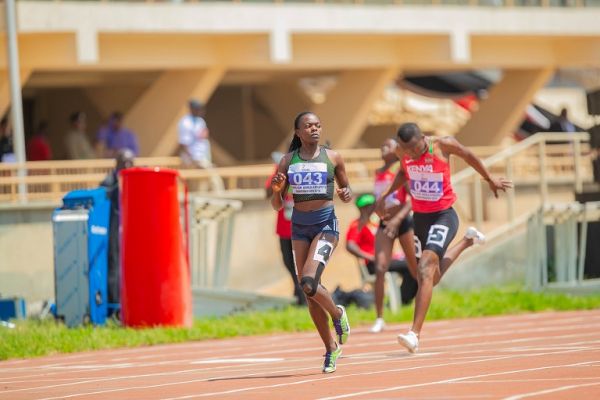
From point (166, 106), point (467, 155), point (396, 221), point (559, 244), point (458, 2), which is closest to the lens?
point (467, 155)

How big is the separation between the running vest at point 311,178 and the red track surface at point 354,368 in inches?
51.9

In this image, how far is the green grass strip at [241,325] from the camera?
49.9ft

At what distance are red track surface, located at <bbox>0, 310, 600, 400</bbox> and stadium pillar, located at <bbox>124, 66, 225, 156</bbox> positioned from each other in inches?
591

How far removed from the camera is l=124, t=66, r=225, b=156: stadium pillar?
30.8 metres

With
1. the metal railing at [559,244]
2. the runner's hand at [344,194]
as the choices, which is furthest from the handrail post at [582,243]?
the runner's hand at [344,194]

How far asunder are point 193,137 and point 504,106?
1253 centimetres

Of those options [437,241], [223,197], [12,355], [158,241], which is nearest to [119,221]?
[158,241]

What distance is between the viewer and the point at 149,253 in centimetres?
1638

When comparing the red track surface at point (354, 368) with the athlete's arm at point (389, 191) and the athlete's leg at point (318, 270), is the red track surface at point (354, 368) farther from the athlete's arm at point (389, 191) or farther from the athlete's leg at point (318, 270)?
the athlete's arm at point (389, 191)

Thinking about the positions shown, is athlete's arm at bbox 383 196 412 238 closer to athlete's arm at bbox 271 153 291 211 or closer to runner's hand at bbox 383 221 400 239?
runner's hand at bbox 383 221 400 239

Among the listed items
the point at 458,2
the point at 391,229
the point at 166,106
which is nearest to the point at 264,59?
the point at 166,106

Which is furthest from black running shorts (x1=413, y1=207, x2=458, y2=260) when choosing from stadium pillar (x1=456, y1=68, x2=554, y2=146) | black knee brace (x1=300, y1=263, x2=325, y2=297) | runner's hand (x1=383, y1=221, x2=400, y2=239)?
stadium pillar (x1=456, y1=68, x2=554, y2=146)

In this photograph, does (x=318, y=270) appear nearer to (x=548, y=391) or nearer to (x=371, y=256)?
(x=548, y=391)

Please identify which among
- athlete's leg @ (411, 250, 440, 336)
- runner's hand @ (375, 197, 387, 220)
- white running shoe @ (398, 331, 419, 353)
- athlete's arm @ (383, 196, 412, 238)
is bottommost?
white running shoe @ (398, 331, 419, 353)
